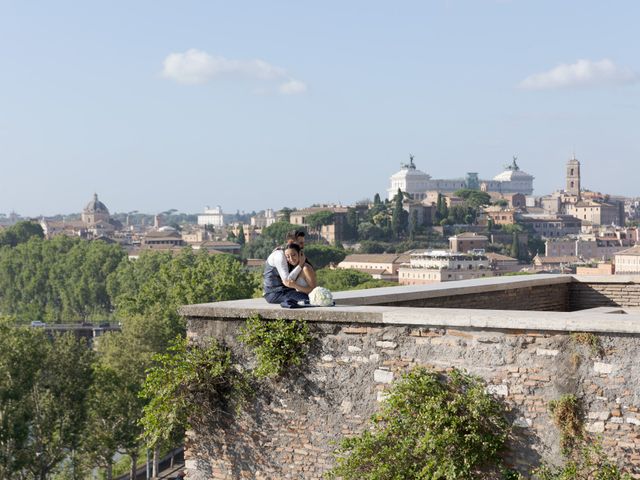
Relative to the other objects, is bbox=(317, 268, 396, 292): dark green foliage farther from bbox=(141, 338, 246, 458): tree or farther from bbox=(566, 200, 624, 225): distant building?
bbox=(566, 200, 624, 225): distant building

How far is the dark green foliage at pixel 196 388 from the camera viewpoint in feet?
19.8

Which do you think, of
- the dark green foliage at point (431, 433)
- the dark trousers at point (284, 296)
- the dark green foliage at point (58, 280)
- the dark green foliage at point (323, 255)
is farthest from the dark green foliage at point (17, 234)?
the dark green foliage at point (431, 433)

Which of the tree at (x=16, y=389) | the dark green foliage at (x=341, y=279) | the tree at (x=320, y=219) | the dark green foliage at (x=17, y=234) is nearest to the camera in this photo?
the tree at (x=16, y=389)

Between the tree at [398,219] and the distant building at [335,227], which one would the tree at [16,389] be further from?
the distant building at [335,227]

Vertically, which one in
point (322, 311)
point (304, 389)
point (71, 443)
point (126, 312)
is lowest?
point (71, 443)

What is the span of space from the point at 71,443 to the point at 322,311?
23672 mm

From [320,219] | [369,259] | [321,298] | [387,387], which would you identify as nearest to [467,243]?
[320,219]

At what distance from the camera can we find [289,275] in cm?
623

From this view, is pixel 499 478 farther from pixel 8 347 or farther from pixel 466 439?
pixel 8 347

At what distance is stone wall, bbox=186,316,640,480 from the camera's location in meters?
4.93

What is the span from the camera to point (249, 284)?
37.4 meters

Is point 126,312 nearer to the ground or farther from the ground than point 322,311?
nearer to the ground

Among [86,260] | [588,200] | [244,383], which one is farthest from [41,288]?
[588,200]

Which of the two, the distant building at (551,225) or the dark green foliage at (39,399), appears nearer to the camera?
the dark green foliage at (39,399)
